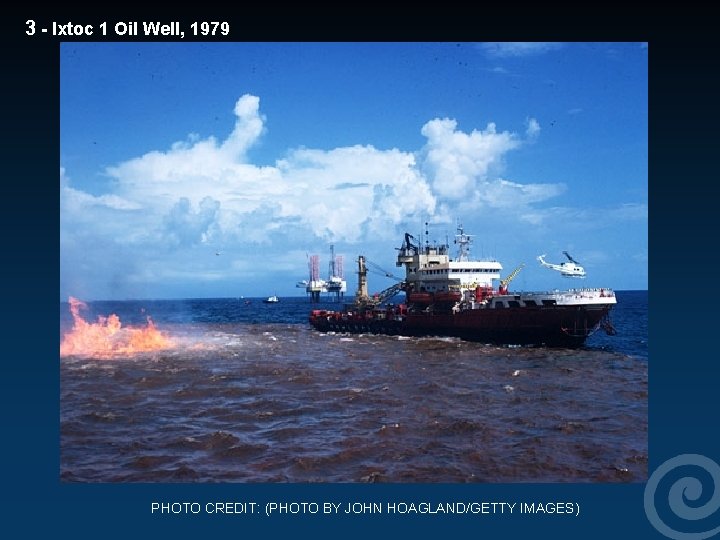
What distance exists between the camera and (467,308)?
54.7 meters

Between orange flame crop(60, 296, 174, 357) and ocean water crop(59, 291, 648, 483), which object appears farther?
orange flame crop(60, 296, 174, 357)

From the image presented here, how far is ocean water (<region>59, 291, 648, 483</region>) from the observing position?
744 inches

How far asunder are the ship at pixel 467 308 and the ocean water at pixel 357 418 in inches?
115

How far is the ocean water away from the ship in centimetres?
293

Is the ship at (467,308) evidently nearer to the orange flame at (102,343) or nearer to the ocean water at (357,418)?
Answer: the ocean water at (357,418)

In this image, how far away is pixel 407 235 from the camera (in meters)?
69.2

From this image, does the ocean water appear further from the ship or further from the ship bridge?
the ship bridge

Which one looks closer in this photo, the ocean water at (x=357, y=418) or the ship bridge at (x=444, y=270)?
the ocean water at (x=357, y=418)

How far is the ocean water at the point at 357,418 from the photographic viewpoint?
18.9 m

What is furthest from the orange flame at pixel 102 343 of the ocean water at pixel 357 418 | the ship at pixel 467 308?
the ship at pixel 467 308

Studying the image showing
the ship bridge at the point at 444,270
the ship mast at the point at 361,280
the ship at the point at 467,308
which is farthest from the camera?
the ship mast at the point at 361,280

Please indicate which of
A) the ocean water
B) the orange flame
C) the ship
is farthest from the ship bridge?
the orange flame

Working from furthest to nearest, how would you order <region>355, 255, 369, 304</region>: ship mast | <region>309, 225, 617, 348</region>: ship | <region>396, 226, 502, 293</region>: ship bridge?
1. <region>355, 255, 369, 304</region>: ship mast
2. <region>396, 226, 502, 293</region>: ship bridge
3. <region>309, 225, 617, 348</region>: ship

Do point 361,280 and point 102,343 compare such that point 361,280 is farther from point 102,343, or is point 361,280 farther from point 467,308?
point 102,343
